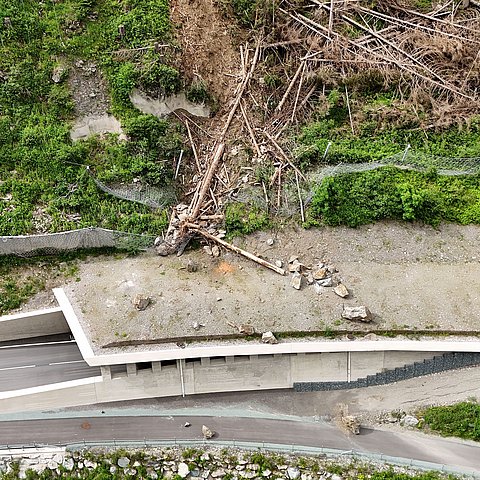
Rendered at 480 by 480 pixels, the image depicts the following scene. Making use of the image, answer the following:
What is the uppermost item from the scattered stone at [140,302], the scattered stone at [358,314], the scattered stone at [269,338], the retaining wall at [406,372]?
the scattered stone at [140,302]

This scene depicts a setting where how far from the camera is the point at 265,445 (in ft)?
64.7

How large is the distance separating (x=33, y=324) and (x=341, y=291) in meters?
12.2

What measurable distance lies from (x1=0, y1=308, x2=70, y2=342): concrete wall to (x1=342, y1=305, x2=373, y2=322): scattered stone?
1098 cm

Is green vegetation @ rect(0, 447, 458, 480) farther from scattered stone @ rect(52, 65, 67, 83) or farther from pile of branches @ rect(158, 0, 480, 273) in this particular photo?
scattered stone @ rect(52, 65, 67, 83)

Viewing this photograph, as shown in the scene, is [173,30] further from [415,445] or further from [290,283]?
[415,445]

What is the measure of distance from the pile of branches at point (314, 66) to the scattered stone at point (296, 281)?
3.40 meters

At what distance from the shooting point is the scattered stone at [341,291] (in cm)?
2061

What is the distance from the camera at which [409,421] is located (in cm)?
2020

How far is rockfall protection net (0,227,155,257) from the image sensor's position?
21641 millimetres

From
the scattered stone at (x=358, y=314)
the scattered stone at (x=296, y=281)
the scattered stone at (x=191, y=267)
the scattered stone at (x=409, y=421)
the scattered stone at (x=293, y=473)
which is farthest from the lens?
the scattered stone at (x=191, y=267)

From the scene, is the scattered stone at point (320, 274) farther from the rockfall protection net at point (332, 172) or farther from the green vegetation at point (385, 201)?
the rockfall protection net at point (332, 172)

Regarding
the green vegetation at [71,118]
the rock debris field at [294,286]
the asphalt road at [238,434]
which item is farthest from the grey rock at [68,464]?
the green vegetation at [71,118]

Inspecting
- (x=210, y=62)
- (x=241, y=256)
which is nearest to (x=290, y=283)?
(x=241, y=256)

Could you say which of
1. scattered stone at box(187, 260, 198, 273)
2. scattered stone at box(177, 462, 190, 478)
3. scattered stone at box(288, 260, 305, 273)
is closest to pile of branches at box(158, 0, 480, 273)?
scattered stone at box(187, 260, 198, 273)
